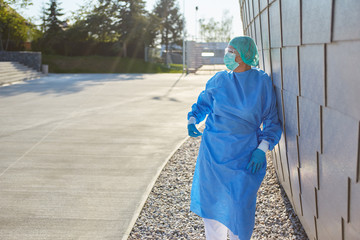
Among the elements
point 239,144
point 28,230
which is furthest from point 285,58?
point 28,230

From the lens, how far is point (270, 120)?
8.67 ft

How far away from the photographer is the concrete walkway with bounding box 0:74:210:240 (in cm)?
378

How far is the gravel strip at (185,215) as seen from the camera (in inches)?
139

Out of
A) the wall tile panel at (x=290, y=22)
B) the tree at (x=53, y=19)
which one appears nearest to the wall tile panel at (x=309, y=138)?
the wall tile panel at (x=290, y=22)

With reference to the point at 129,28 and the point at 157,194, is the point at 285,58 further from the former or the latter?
the point at 129,28

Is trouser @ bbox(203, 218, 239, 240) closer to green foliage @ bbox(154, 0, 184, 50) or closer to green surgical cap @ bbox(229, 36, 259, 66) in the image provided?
green surgical cap @ bbox(229, 36, 259, 66)

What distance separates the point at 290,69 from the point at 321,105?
27.6 inches

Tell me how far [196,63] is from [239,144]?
29.3 metres

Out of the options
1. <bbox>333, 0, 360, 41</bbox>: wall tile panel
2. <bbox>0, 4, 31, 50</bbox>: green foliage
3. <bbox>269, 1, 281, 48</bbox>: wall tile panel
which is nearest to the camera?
<bbox>333, 0, 360, 41</bbox>: wall tile panel

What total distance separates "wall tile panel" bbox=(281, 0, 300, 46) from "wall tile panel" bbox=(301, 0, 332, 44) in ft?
0.41

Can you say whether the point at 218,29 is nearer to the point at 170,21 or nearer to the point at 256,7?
the point at 170,21

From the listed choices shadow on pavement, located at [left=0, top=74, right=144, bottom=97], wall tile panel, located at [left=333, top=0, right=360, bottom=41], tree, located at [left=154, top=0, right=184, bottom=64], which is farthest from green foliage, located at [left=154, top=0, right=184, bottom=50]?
wall tile panel, located at [left=333, top=0, right=360, bottom=41]

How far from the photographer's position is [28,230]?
3.58m

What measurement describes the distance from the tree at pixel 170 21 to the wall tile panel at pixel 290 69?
51717 mm
